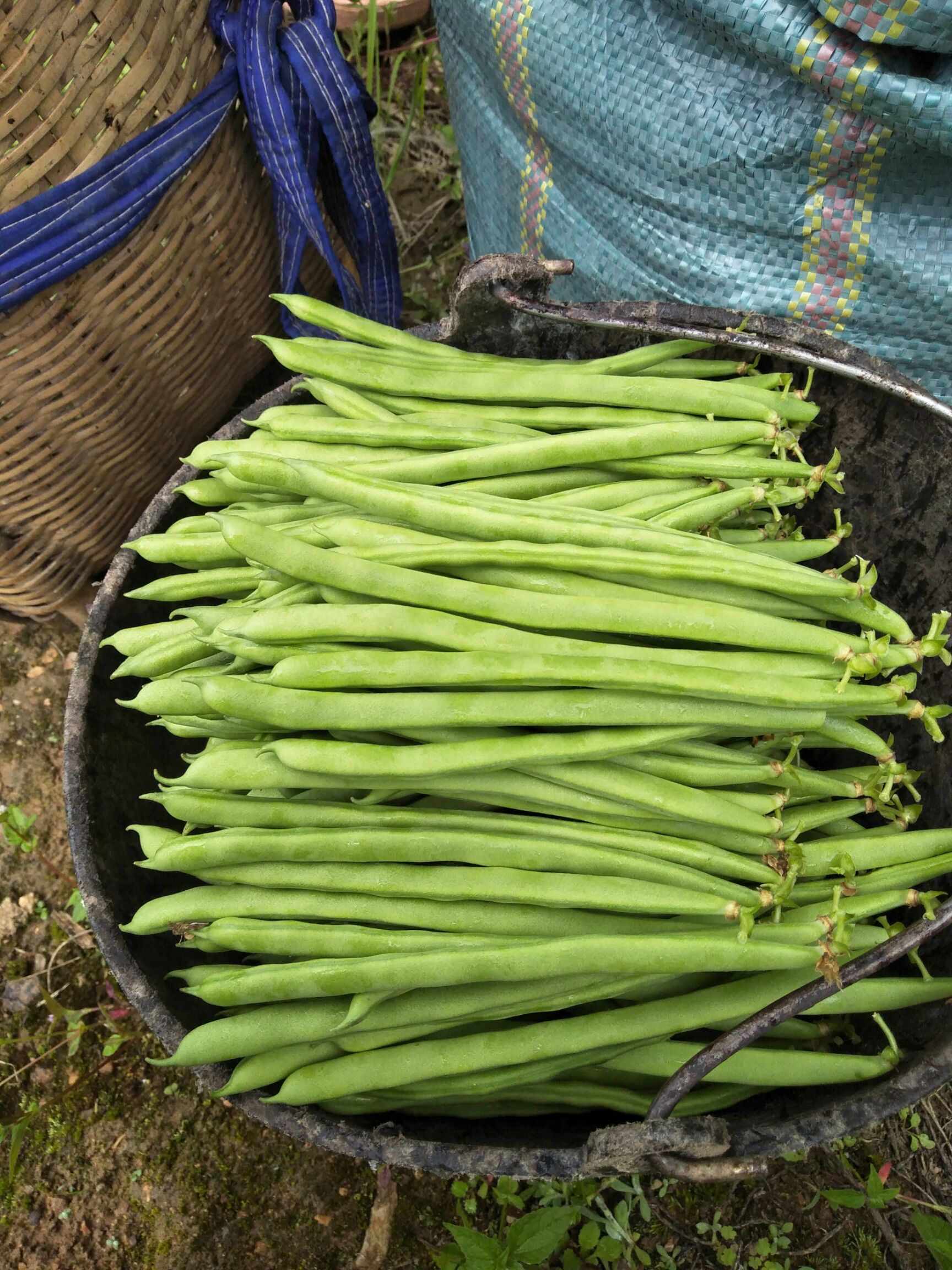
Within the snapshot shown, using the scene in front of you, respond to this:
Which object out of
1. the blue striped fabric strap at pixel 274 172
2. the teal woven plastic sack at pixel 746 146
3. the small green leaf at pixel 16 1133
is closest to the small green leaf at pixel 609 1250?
the small green leaf at pixel 16 1133

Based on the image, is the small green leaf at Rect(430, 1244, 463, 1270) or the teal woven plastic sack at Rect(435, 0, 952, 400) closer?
the teal woven plastic sack at Rect(435, 0, 952, 400)

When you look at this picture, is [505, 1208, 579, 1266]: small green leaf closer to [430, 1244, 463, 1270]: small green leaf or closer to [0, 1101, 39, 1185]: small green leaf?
[430, 1244, 463, 1270]: small green leaf

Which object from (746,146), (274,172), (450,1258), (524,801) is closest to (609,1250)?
(450,1258)

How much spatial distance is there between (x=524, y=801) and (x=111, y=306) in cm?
147

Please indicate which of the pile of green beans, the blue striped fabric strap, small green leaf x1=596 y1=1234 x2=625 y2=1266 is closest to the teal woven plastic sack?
the blue striped fabric strap

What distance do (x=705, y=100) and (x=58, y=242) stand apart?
1314 millimetres

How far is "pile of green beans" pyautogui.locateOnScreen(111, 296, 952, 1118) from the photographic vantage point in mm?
1404

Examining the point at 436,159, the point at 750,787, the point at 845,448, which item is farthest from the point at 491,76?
the point at 750,787

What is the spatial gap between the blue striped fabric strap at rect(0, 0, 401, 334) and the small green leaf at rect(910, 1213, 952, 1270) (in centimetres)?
252

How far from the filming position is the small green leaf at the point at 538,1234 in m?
1.73

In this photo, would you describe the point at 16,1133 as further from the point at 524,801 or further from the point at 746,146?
the point at 746,146

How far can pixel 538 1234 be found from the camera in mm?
1753

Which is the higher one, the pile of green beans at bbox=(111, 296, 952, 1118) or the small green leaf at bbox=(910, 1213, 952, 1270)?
the pile of green beans at bbox=(111, 296, 952, 1118)

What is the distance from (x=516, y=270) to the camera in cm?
181
